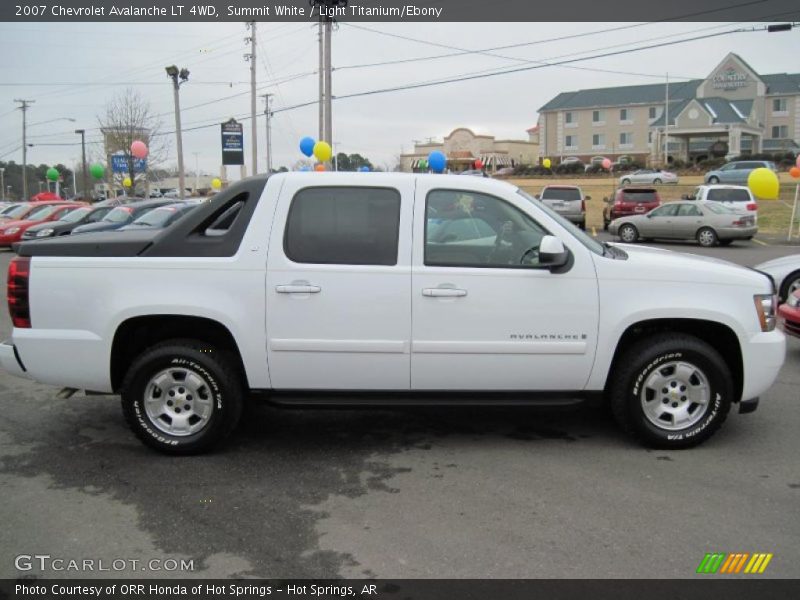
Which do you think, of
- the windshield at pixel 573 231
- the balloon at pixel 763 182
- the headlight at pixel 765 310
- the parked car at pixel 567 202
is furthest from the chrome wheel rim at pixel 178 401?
the balloon at pixel 763 182

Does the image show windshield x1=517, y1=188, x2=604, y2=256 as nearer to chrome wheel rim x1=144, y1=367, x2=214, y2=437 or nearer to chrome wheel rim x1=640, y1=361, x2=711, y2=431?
chrome wheel rim x1=640, y1=361, x2=711, y2=431

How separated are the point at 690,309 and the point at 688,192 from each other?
39464mm

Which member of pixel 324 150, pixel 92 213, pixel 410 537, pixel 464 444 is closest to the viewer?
pixel 410 537

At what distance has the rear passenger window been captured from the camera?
474 centimetres

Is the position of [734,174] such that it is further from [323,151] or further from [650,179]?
[323,151]

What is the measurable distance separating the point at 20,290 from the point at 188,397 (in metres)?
1.30

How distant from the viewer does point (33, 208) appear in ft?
87.8

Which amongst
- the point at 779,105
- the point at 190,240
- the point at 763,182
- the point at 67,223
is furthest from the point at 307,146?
the point at 779,105

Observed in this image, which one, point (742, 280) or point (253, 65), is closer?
point (742, 280)

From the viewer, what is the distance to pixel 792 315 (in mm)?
7430

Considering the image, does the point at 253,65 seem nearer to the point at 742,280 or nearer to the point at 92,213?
the point at 92,213

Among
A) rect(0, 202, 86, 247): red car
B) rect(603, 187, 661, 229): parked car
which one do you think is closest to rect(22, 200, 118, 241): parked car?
rect(0, 202, 86, 247): red car

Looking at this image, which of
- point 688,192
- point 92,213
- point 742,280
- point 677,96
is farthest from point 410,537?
point 677,96

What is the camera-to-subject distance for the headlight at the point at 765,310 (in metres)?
4.86
